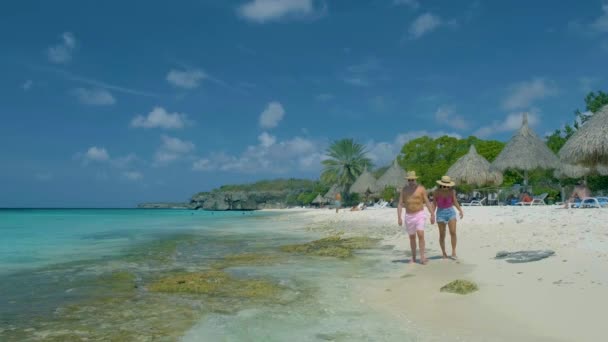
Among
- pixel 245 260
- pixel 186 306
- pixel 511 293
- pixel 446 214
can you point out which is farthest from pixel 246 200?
pixel 511 293

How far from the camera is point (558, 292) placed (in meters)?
4.70

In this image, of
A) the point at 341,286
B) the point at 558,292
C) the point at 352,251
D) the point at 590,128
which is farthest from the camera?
the point at 590,128

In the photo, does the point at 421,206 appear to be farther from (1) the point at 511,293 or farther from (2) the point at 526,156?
(2) the point at 526,156

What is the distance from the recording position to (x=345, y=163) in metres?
54.5

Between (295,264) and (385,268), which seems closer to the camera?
(385,268)

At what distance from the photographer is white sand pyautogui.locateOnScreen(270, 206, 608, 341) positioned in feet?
12.2

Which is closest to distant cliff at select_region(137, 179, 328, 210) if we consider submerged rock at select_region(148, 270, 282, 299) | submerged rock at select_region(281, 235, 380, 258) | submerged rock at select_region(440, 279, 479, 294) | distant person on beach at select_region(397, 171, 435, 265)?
submerged rock at select_region(281, 235, 380, 258)

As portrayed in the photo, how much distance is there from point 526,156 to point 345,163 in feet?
106

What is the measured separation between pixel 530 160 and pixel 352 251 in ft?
54.6

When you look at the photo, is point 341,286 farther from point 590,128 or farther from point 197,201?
point 197,201

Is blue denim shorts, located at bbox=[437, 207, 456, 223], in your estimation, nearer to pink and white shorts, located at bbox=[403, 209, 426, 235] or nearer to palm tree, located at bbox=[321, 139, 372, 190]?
pink and white shorts, located at bbox=[403, 209, 426, 235]

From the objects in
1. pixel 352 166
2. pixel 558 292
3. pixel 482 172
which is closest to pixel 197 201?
pixel 352 166

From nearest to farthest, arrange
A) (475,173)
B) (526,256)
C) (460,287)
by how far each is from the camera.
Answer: (460,287) → (526,256) → (475,173)

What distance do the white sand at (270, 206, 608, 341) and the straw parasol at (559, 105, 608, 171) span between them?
10.4ft
